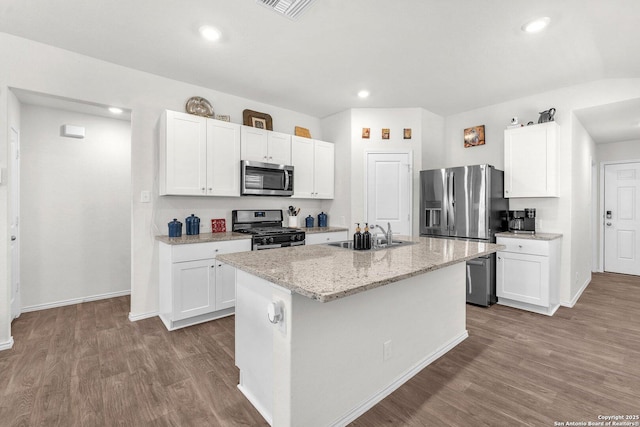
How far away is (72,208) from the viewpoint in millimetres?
3762

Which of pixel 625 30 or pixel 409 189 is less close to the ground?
pixel 625 30

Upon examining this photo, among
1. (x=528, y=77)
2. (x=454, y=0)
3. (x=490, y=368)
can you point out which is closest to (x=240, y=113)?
(x=454, y=0)

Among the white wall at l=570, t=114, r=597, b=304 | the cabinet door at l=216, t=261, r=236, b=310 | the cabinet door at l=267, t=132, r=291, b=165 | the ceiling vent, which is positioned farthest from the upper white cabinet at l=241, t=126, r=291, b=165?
the white wall at l=570, t=114, r=597, b=304

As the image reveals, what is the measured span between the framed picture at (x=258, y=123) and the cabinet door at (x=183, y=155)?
77 centimetres

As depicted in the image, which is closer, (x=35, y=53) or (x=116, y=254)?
(x=35, y=53)

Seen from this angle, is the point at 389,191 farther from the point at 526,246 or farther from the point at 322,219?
the point at 526,246

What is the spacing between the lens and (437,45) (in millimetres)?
2699

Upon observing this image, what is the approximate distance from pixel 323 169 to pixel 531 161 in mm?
2690

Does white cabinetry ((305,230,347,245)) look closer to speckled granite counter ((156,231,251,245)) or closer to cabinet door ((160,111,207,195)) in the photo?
speckled granite counter ((156,231,251,245))

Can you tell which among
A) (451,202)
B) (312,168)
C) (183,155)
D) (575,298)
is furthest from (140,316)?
(575,298)

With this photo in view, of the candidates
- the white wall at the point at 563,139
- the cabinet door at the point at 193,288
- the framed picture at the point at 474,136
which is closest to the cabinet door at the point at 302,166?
the cabinet door at the point at 193,288

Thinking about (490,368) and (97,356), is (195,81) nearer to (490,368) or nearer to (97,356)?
(97,356)

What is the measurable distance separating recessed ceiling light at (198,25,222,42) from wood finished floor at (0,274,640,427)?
2667mm

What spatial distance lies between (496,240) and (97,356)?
431 centimetres
